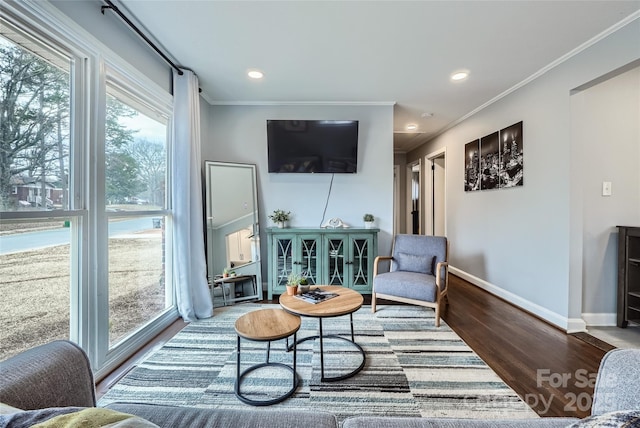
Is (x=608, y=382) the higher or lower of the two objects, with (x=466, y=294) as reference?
higher

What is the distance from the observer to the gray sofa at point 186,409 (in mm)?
689

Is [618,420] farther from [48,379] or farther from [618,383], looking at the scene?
[48,379]

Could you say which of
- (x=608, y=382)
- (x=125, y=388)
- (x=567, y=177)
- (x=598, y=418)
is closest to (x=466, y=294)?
(x=567, y=177)

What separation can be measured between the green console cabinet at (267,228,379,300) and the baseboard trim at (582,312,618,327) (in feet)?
6.60

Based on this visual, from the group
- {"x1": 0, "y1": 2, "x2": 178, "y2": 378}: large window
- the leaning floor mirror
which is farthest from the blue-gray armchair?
{"x1": 0, "y1": 2, "x2": 178, "y2": 378}: large window

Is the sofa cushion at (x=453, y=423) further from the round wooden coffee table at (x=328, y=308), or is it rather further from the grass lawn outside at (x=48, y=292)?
the grass lawn outside at (x=48, y=292)

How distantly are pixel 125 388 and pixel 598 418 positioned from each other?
2.13 metres

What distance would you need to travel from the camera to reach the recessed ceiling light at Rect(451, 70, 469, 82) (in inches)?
99.4

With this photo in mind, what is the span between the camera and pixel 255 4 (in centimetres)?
168

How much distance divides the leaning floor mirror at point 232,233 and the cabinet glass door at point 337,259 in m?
0.88

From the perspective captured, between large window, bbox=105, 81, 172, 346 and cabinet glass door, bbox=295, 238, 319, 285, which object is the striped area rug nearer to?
large window, bbox=105, 81, 172, 346

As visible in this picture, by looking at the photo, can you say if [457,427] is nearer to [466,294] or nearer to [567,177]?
[567,177]

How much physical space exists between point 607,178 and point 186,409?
11.6ft

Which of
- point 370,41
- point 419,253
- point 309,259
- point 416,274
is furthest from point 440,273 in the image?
point 370,41
